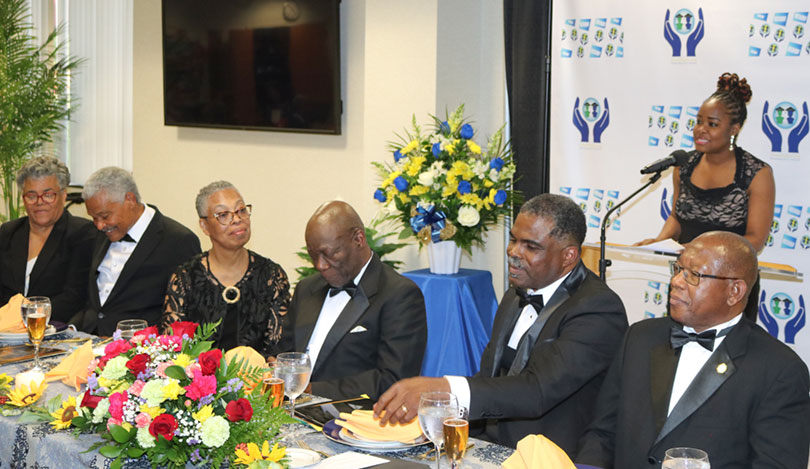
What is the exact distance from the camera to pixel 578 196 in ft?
17.2

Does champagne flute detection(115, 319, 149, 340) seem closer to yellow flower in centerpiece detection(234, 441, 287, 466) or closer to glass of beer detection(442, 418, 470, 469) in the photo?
yellow flower in centerpiece detection(234, 441, 287, 466)

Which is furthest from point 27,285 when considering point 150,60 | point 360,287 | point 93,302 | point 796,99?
point 796,99

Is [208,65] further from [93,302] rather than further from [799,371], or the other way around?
[799,371]

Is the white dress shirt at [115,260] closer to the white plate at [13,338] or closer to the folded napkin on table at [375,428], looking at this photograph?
the white plate at [13,338]

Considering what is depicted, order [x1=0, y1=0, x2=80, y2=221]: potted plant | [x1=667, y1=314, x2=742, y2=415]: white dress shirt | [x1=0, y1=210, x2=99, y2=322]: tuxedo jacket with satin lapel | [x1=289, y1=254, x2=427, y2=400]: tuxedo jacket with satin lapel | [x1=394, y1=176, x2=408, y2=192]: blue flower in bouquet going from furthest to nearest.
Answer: [x1=0, y1=0, x2=80, y2=221]: potted plant → [x1=394, y1=176, x2=408, y2=192]: blue flower in bouquet → [x1=0, y1=210, x2=99, y2=322]: tuxedo jacket with satin lapel → [x1=289, y1=254, x2=427, y2=400]: tuxedo jacket with satin lapel → [x1=667, y1=314, x2=742, y2=415]: white dress shirt

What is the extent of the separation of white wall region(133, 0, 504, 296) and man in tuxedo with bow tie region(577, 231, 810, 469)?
3.15 metres

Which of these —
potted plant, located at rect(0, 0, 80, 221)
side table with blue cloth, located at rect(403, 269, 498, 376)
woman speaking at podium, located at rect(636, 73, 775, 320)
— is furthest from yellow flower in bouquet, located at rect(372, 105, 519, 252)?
potted plant, located at rect(0, 0, 80, 221)

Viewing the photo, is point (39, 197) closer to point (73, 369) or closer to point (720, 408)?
point (73, 369)

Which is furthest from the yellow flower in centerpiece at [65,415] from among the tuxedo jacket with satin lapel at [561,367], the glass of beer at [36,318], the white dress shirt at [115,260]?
the white dress shirt at [115,260]

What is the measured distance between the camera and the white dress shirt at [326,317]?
3.46 meters

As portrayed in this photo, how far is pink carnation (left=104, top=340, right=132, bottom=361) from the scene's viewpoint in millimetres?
2316

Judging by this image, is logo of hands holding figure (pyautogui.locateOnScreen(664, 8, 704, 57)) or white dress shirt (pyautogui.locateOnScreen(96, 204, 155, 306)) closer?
white dress shirt (pyautogui.locateOnScreen(96, 204, 155, 306))

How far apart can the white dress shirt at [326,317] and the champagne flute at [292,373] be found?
0.99 m

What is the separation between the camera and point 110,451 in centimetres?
217
